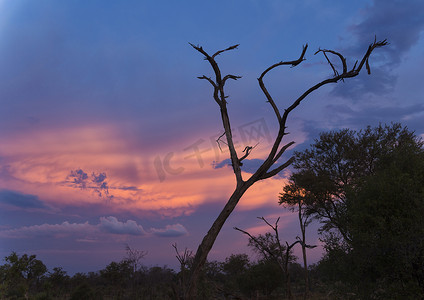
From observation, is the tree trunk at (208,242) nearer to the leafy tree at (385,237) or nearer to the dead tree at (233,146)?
the dead tree at (233,146)

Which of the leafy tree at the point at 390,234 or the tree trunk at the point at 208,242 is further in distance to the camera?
the leafy tree at the point at 390,234

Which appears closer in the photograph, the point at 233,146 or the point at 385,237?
the point at 233,146

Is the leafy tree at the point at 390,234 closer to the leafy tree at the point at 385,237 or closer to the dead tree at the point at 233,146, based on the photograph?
the leafy tree at the point at 385,237

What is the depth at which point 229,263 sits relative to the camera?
6675 centimetres

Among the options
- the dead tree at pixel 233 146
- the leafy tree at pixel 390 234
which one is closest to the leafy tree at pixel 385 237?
the leafy tree at pixel 390 234

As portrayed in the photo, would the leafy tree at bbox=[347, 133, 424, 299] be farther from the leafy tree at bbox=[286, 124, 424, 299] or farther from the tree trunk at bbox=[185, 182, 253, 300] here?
the tree trunk at bbox=[185, 182, 253, 300]

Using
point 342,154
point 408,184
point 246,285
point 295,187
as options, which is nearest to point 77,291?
point 246,285

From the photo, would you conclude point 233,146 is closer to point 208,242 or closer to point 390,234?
point 208,242

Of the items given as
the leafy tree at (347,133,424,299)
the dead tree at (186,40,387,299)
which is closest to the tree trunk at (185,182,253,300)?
the dead tree at (186,40,387,299)

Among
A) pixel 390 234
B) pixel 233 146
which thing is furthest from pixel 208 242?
pixel 390 234

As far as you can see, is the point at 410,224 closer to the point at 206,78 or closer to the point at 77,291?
the point at 206,78

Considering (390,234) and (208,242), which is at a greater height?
(390,234)

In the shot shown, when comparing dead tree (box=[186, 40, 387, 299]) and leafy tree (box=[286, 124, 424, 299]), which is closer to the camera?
dead tree (box=[186, 40, 387, 299])

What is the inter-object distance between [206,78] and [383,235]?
464 inches
